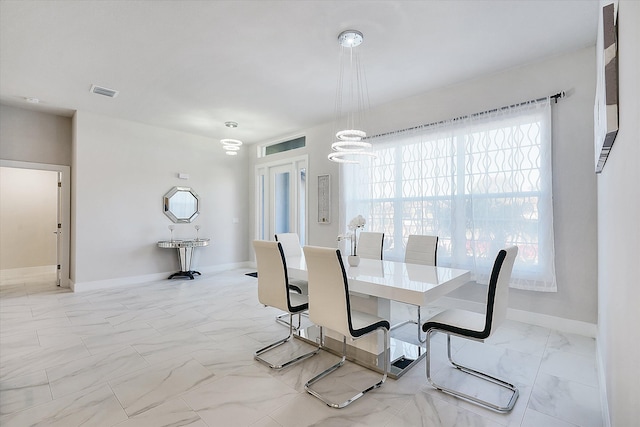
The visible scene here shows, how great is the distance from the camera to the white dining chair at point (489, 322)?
75.3 inches

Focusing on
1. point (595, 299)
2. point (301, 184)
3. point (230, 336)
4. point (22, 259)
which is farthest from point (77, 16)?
point (22, 259)

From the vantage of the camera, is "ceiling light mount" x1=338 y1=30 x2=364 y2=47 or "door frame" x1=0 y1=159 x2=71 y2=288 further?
"door frame" x1=0 y1=159 x2=71 y2=288

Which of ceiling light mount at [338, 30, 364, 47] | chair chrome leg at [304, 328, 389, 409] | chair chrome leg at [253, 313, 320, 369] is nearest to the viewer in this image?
chair chrome leg at [304, 328, 389, 409]

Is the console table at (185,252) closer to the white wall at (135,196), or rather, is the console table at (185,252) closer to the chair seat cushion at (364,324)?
the white wall at (135,196)

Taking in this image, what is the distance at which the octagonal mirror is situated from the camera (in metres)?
6.04

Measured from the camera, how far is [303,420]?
6.04ft

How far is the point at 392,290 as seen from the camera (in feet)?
6.72

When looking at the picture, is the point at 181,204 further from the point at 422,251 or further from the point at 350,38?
the point at 422,251

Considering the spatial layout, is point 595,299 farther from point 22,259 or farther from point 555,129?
point 22,259

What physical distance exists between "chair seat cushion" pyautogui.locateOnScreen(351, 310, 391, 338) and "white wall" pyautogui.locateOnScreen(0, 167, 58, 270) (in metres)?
7.71

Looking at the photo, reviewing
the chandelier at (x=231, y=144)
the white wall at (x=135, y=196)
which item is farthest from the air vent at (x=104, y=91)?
the chandelier at (x=231, y=144)

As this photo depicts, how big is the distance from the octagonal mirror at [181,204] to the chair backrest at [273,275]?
411 centimetres

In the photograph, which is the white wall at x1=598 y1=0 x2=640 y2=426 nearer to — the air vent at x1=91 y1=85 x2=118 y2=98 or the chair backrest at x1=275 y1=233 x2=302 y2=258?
the chair backrest at x1=275 y1=233 x2=302 y2=258

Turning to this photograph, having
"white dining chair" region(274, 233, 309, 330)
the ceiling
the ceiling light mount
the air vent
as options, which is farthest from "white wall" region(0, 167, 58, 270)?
the ceiling light mount
